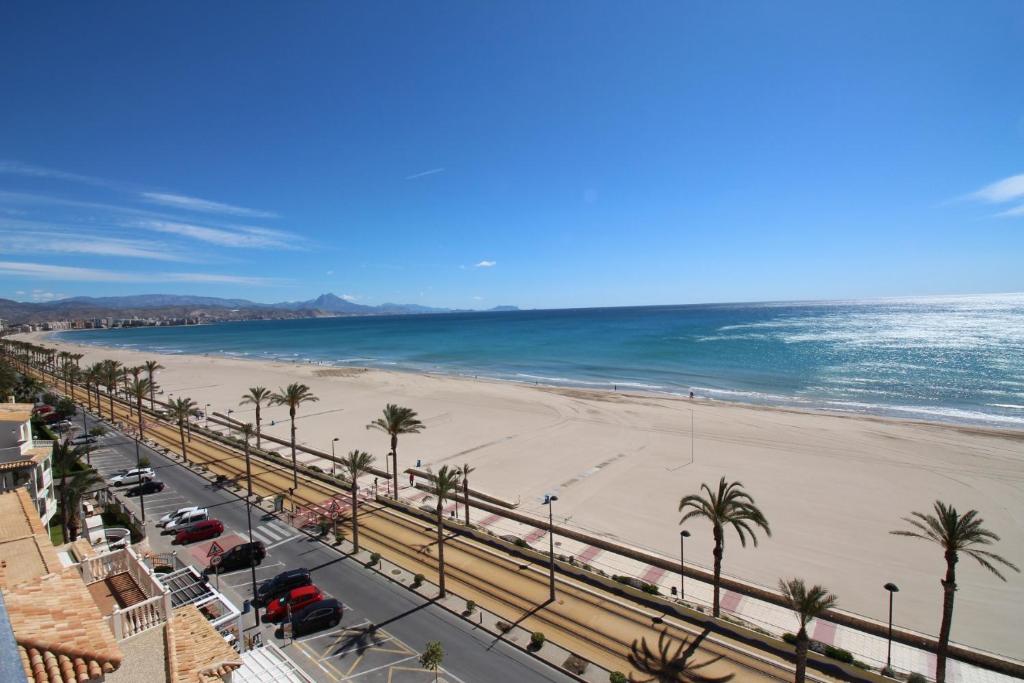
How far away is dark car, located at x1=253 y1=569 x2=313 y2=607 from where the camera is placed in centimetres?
2250

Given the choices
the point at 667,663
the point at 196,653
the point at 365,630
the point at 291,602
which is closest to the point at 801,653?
the point at 667,663

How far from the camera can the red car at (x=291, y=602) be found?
2147 centimetres

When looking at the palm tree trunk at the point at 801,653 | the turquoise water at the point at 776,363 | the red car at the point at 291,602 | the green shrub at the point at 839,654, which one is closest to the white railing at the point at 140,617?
the red car at the point at 291,602

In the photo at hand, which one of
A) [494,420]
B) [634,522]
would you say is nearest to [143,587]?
[634,522]

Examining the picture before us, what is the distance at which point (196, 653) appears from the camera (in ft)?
34.6

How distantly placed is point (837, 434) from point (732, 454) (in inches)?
573

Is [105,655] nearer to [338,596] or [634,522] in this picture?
[338,596]

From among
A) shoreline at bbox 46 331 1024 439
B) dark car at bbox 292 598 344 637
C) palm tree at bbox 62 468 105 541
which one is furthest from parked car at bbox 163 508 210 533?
shoreline at bbox 46 331 1024 439

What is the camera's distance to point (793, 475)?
131 feet

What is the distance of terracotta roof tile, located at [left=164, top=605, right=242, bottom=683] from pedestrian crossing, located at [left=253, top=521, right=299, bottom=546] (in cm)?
1848

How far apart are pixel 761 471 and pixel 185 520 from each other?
138ft

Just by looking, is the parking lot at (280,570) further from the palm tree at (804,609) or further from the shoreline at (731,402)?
the shoreline at (731,402)

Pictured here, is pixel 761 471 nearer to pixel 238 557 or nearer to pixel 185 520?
pixel 238 557

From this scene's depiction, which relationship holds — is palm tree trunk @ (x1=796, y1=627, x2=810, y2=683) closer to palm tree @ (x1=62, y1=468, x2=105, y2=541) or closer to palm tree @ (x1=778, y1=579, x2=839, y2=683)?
palm tree @ (x1=778, y1=579, x2=839, y2=683)
